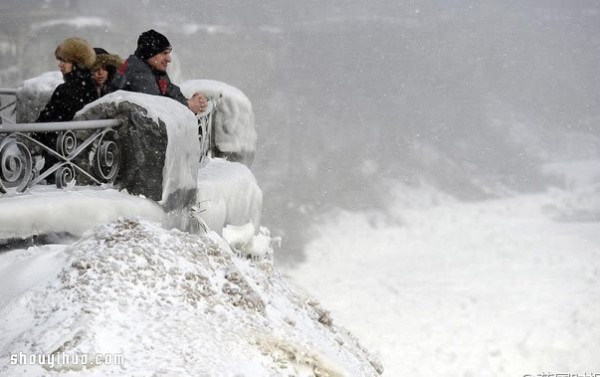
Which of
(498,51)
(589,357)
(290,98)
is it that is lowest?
(589,357)

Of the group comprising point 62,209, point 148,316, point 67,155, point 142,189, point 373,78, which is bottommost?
point 148,316

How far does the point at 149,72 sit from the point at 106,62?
0.63m

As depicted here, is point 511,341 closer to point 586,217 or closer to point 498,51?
point 586,217

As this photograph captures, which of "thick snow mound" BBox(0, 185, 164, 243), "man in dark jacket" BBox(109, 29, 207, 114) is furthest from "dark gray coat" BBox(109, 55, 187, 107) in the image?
"thick snow mound" BBox(0, 185, 164, 243)

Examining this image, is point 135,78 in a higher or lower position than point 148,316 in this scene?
higher

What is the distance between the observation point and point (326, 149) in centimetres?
4178

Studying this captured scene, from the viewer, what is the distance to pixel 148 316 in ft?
11.9

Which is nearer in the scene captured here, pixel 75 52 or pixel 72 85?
pixel 75 52

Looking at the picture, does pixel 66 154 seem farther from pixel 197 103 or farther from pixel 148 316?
pixel 148 316

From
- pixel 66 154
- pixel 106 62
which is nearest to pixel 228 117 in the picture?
pixel 106 62

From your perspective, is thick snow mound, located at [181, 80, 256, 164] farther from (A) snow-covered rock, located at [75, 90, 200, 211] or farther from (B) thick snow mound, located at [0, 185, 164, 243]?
(B) thick snow mound, located at [0, 185, 164, 243]

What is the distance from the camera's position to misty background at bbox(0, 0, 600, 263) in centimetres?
3828

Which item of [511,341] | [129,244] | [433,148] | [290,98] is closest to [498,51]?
[433,148]

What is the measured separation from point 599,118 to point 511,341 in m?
27.4
